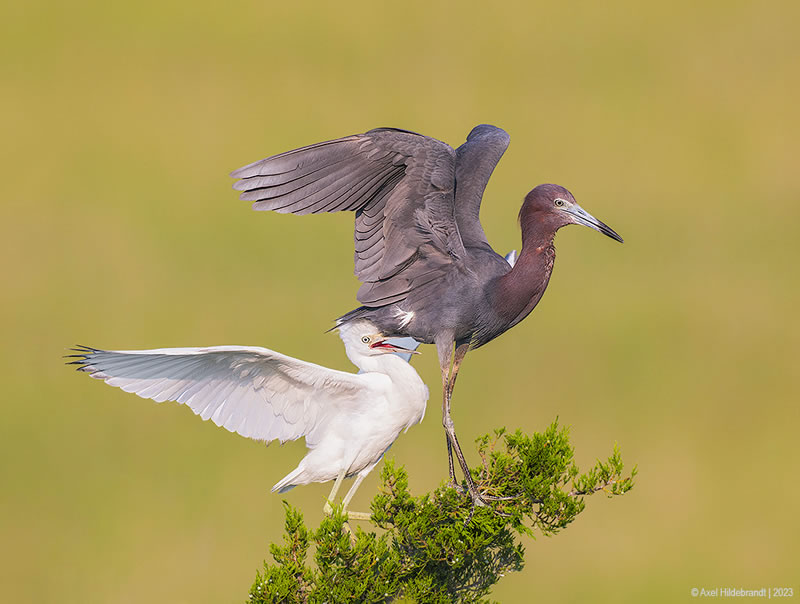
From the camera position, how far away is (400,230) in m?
5.73

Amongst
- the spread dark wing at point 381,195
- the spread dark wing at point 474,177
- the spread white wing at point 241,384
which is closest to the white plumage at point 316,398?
the spread white wing at point 241,384

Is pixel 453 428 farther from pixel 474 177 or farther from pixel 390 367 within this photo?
pixel 474 177

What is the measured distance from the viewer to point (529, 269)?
5.63 meters

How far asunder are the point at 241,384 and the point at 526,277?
5.62 feet

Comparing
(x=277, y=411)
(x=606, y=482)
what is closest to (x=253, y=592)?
(x=277, y=411)

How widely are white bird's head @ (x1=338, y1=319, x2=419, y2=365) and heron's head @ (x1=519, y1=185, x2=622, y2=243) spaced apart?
1.16 meters

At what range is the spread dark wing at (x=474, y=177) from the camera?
6.38 m

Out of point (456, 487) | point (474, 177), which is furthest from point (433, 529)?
point (474, 177)

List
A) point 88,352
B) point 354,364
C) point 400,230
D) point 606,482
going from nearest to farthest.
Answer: point 88,352 → point 606,482 → point 400,230 → point 354,364

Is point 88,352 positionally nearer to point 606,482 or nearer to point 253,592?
point 253,592

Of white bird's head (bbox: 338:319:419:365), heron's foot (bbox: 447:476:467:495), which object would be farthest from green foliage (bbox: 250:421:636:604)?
white bird's head (bbox: 338:319:419:365)

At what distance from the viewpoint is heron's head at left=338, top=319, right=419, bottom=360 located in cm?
602

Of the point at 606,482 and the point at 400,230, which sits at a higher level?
the point at 400,230

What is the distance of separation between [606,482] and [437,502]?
923 mm
